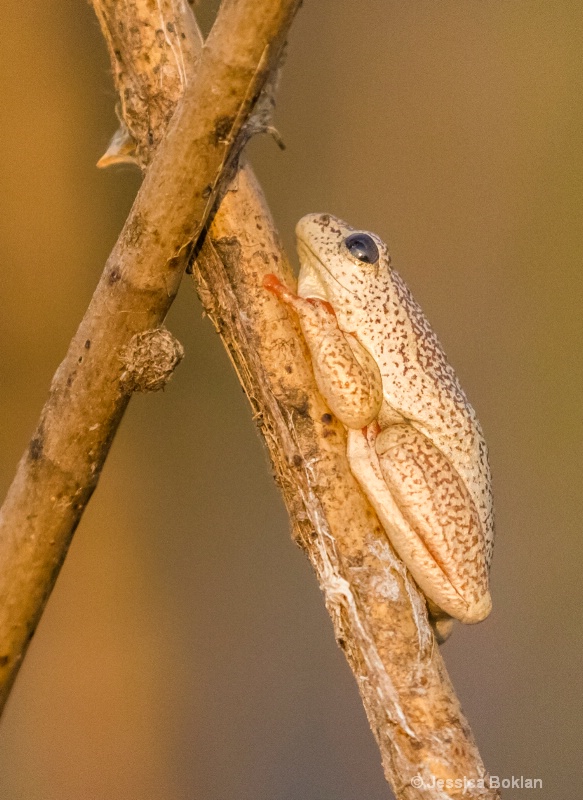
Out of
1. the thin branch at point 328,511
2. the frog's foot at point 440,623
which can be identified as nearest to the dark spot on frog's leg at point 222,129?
the thin branch at point 328,511

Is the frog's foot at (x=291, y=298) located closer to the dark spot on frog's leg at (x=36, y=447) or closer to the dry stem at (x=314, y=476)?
the dry stem at (x=314, y=476)

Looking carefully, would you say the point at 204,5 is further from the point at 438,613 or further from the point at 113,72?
the point at 438,613

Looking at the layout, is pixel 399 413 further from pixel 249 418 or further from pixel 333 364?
pixel 249 418

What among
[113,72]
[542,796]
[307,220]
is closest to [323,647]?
[542,796]

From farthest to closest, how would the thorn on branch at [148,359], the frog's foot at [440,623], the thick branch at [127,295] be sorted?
1. the frog's foot at [440,623]
2. the thorn on branch at [148,359]
3. the thick branch at [127,295]

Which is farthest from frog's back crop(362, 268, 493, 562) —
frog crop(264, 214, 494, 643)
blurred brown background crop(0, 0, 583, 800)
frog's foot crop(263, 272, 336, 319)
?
blurred brown background crop(0, 0, 583, 800)

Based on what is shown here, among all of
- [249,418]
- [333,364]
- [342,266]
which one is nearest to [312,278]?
[342,266]

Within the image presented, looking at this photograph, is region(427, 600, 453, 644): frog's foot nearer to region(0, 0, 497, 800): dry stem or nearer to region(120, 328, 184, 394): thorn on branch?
region(0, 0, 497, 800): dry stem
